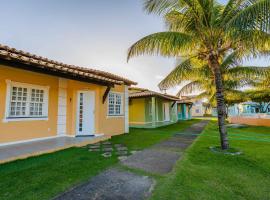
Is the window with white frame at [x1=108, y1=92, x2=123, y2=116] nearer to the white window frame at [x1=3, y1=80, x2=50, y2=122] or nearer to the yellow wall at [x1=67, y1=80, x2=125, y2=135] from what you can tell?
the yellow wall at [x1=67, y1=80, x2=125, y2=135]

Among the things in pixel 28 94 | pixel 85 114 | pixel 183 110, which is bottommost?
pixel 85 114

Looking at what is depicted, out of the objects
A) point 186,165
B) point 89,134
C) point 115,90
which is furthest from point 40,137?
point 186,165

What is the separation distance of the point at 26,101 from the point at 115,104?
17.3ft

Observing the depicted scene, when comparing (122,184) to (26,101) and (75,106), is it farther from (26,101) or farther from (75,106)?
(75,106)

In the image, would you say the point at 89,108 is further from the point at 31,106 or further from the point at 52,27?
the point at 52,27

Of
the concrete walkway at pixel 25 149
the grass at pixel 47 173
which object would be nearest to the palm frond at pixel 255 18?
the grass at pixel 47 173

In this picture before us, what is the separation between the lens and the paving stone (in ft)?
10.1

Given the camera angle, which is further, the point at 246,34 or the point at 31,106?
the point at 31,106

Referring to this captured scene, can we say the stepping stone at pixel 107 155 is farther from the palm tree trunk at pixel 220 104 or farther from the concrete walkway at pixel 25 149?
the palm tree trunk at pixel 220 104

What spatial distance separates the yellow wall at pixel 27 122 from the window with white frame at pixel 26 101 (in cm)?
21

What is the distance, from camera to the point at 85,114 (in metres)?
9.14

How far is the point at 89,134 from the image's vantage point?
9156 millimetres

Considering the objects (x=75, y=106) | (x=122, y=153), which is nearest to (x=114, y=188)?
(x=122, y=153)

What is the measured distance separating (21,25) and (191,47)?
32.9 feet
